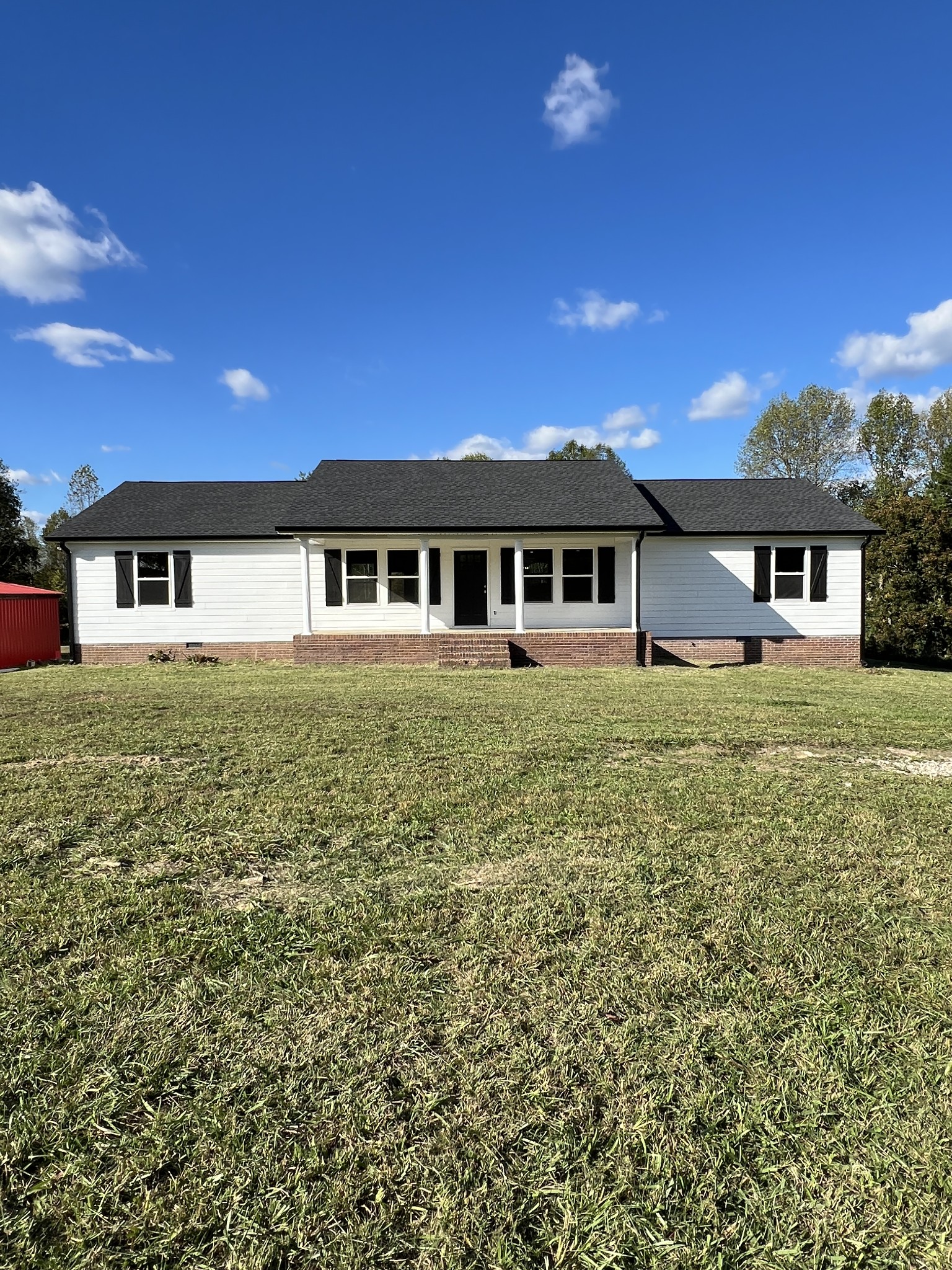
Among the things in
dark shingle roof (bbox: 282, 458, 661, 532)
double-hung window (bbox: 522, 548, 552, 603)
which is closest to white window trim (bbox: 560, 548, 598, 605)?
double-hung window (bbox: 522, 548, 552, 603)

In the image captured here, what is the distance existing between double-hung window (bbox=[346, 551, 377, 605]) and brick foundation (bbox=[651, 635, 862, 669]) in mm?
7104

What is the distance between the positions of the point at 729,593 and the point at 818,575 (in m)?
2.22

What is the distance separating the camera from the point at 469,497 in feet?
53.2

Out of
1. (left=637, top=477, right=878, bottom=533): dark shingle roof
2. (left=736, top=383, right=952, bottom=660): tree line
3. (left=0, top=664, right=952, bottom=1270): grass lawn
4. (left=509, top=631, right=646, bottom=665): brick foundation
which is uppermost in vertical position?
(left=736, top=383, right=952, bottom=660): tree line

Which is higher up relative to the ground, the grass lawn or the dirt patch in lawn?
the dirt patch in lawn

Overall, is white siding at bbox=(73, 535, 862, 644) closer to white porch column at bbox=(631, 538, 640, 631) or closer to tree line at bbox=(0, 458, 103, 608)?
white porch column at bbox=(631, 538, 640, 631)

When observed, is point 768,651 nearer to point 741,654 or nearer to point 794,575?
point 741,654

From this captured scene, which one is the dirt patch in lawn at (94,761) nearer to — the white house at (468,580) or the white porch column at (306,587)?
the white porch column at (306,587)

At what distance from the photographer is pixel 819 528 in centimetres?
1595

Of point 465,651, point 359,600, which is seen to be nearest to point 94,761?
point 465,651

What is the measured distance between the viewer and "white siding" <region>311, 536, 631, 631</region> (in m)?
16.2

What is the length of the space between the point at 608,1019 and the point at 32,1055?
74.6 inches

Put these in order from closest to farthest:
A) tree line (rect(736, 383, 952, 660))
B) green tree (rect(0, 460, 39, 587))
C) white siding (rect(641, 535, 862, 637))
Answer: white siding (rect(641, 535, 862, 637)) < green tree (rect(0, 460, 39, 587)) < tree line (rect(736, 383, 952, 660))

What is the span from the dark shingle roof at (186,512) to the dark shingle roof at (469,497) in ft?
3.68
